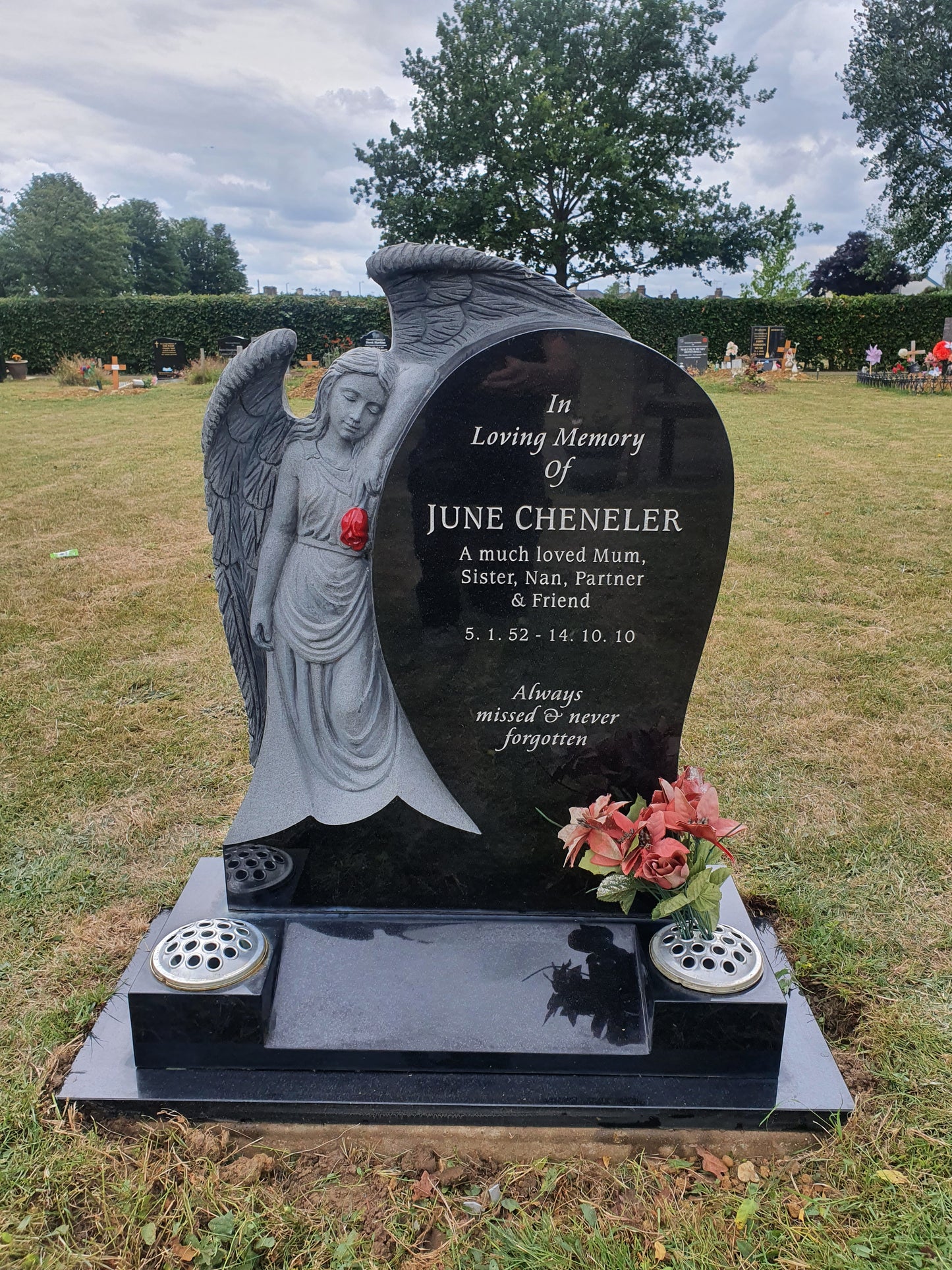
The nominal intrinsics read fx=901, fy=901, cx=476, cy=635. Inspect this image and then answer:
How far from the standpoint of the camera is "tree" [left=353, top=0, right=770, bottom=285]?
93.7 ft

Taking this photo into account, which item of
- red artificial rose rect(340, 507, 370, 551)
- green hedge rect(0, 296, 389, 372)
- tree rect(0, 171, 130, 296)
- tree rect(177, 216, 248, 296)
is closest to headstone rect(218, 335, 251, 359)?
green hedge rect(0, 296, 389, 372)

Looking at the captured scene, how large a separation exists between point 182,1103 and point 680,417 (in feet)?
8.24

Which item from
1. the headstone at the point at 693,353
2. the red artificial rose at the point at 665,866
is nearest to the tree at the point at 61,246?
the headstone at the point at 693,353

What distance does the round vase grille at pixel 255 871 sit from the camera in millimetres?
3125

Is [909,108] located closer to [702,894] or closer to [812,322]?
[812,322]

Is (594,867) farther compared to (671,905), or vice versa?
(594,867)

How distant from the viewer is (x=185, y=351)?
2459cm

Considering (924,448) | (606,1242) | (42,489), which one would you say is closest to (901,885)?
(606,1242)

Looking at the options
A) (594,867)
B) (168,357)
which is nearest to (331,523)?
(594,867)

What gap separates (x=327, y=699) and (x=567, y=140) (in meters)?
29.6

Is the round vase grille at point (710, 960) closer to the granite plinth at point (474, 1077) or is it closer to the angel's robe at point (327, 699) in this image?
the granite plinth at point (474, 1077)

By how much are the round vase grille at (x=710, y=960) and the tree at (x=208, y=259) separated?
7330 centimetres

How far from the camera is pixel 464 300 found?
112 inches

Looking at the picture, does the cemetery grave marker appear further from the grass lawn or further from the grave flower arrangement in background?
the grass lawn
